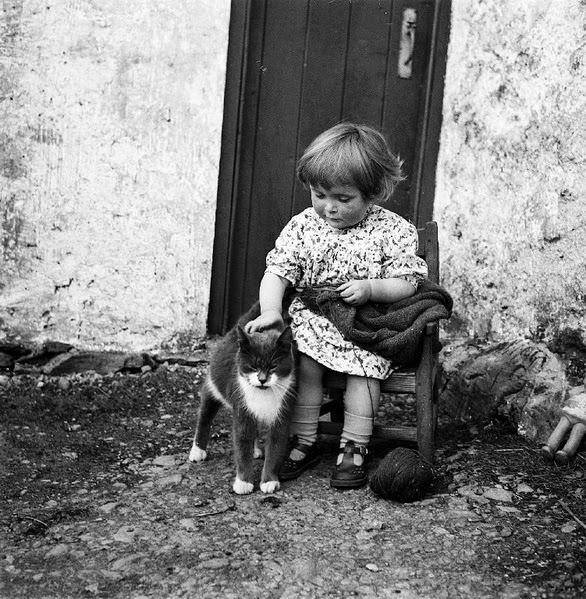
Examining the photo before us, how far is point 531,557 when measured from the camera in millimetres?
2762

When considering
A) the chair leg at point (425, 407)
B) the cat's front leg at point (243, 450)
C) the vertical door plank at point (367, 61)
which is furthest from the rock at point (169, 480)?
the vertical door plank at point (367, 61)

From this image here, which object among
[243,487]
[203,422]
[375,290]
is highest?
[375,290]

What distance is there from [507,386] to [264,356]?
58.9 inches

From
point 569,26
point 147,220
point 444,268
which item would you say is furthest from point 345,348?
point 569,26

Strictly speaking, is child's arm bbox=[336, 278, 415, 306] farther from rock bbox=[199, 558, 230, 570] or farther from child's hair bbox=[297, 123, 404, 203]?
rock bbox=[199, 558, 230, 570]

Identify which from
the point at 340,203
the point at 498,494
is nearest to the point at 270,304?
the point at 340,203

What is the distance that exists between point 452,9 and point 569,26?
713mm

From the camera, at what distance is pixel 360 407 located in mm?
3340

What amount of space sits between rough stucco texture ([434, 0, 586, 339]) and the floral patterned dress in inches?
38.5

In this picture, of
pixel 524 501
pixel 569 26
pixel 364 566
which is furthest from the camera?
pixel 569 26

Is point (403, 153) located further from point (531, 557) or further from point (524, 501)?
point (531, 557)

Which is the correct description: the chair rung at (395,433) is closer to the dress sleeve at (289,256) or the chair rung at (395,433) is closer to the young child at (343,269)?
the young child at (343,269)

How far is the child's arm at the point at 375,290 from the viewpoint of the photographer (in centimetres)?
327

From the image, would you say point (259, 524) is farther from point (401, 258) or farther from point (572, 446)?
point (572, 446)
